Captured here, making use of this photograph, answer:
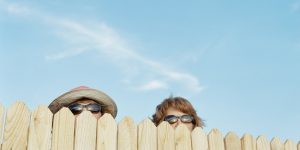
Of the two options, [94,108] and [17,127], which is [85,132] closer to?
[17,127]

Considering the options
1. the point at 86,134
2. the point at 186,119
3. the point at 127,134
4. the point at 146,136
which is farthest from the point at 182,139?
the point at 186,119

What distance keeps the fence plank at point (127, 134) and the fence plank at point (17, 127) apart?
31.1 inches

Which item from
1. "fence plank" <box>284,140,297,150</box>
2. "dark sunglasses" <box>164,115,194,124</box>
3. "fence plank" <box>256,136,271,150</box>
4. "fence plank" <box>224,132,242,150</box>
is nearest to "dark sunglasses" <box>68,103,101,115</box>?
"dark sunglasses" <box>164,115,194,124</box>

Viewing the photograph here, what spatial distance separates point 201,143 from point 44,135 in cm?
150

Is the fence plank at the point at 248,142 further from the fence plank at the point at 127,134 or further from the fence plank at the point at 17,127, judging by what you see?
the fence plank at the point at 17,127

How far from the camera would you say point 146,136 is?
414 centimetres

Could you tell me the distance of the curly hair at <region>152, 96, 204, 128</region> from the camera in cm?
568

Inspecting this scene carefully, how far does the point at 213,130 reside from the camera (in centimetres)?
457

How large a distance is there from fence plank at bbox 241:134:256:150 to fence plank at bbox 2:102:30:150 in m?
2.19

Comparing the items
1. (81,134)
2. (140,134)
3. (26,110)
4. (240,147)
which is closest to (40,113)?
(26,110)

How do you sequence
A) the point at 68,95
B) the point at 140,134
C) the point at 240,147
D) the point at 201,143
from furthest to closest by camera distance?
the point at 68,95 → the point at 240,147 → the point at 201,143 → the point at 140,134

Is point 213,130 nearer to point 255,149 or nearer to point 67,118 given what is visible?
point 255,149

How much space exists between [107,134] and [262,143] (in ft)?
5.99

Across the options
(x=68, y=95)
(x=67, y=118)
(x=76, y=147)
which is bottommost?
(x=76, y=147)
